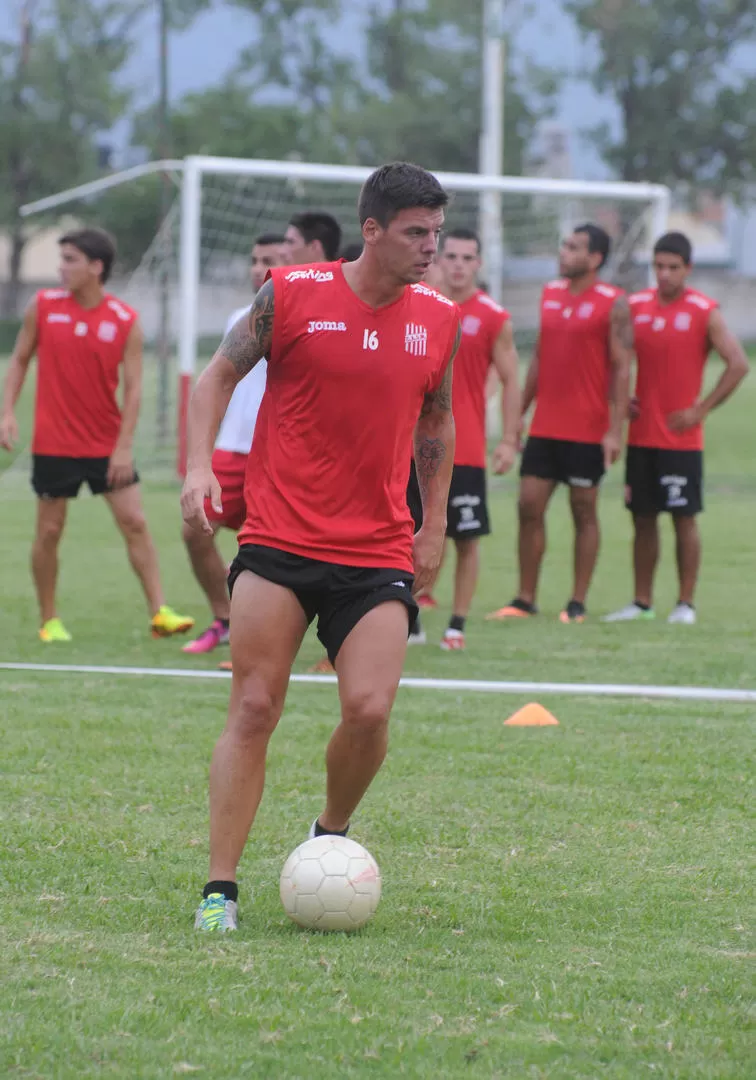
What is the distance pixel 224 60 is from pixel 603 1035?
63589 millimetres

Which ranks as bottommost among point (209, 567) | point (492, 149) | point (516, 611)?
point (516, 611)

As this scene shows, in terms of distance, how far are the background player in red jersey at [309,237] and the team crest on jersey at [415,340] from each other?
3.64 m

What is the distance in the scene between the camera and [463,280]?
1005 centimetres

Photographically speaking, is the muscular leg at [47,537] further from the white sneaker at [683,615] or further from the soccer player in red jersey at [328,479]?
the soccer player in red jersey at [328,479]

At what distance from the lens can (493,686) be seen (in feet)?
28.4

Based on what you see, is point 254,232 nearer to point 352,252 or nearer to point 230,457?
point 352,252

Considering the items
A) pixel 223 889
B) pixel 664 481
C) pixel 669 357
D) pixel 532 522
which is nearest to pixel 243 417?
pixel 532 522

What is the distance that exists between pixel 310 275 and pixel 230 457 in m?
3.91

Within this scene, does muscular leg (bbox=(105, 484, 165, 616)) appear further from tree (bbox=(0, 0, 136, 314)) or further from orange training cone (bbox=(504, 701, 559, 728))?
tree (bbox=(0, 0, 136, 314))

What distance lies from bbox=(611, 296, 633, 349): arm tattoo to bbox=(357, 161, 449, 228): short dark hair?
20.9ft

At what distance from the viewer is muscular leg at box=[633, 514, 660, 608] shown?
11.3 metres

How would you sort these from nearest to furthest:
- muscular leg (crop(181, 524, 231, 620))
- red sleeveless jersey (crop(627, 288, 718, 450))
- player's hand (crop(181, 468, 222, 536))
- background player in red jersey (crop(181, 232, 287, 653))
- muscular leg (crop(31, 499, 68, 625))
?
player's hand (crop(181, 468, 222, 536)) → background player in red jersey (crop(181, 232, 287, 653)) → muscular leg (crop(181, 524, 231, 620)) → muscular leg (crop(31, 499, 68, 625)) → red sleeveless jersey (crop(627, 288, 718, 450))

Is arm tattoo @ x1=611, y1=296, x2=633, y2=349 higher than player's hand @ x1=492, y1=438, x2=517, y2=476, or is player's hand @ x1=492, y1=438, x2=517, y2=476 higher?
arm tattoo @ x1=611, y1=296, x2=633, y2=349

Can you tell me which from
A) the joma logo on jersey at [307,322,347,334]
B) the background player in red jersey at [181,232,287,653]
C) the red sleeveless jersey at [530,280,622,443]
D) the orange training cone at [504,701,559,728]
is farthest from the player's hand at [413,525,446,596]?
the red sleeveless jersey at [530,280,622,443]
